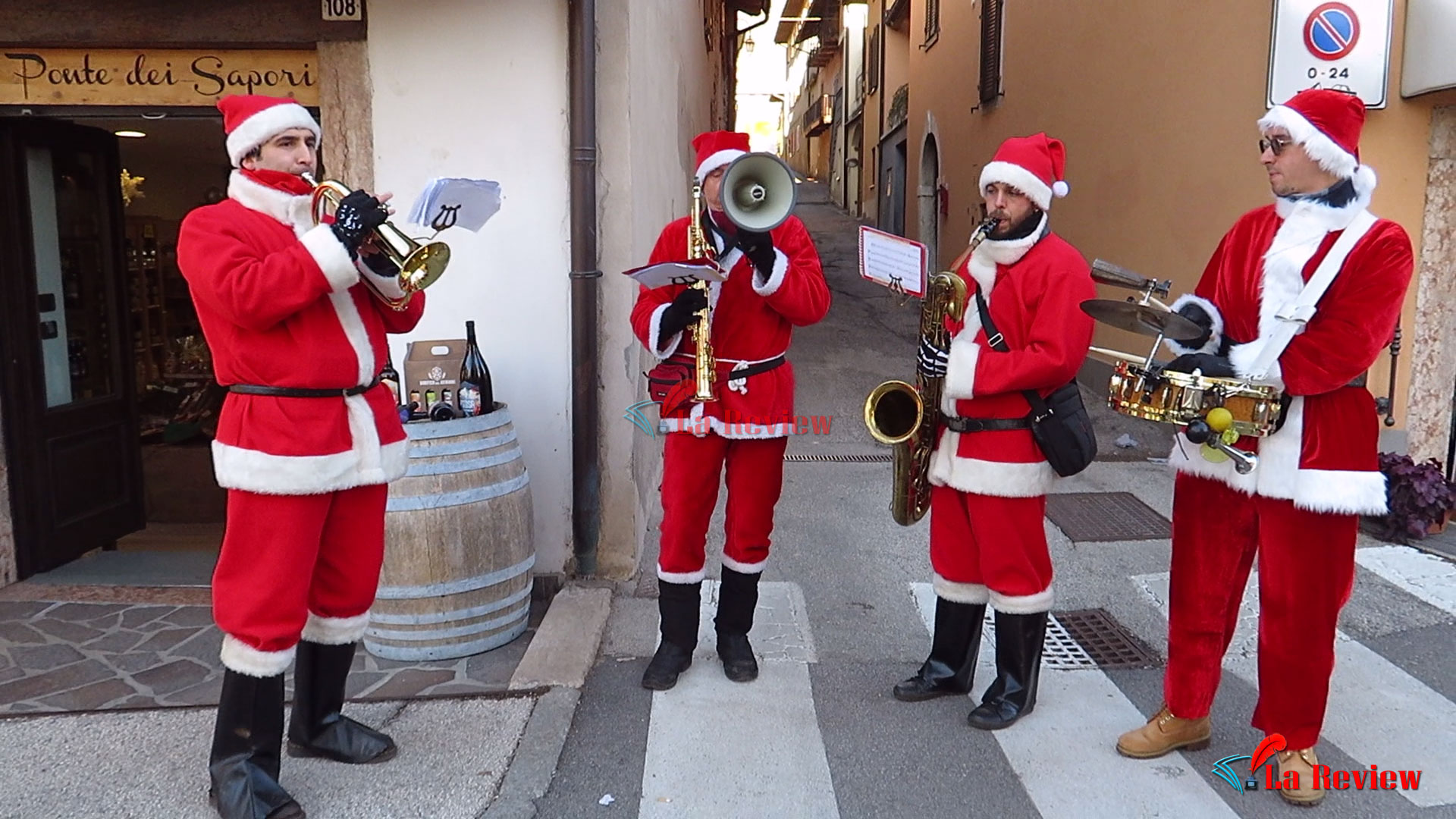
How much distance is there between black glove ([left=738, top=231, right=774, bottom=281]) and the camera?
3.18 m

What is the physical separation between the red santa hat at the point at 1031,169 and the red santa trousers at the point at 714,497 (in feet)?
3.69

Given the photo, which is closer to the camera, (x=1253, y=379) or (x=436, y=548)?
(x=1253, y=379)

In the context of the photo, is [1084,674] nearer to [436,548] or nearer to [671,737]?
[671,737]

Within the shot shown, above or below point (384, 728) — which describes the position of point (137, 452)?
above

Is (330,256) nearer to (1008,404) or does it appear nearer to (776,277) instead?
(776,277)

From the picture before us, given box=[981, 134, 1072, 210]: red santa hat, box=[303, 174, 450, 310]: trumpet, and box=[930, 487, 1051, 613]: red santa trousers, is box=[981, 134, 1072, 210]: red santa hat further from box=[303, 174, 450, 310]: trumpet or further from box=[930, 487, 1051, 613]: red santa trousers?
box=[303, 174, 450, 310]: trumpet

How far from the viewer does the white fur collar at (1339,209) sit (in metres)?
2.68

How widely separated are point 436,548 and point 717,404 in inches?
48.9

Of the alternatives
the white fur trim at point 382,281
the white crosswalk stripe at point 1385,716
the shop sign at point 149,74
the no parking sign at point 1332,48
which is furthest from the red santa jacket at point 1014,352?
the no parking sign at point 1332,48

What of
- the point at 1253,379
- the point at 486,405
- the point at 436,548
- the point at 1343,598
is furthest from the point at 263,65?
the point at 1343,598

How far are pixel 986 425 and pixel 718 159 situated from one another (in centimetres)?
122

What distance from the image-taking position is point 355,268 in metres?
2.64

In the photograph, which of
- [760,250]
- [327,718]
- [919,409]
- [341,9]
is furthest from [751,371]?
[341,9]

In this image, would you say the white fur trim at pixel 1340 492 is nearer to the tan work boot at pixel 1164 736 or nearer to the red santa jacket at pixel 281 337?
the tan work boot at pixel 1164 736
